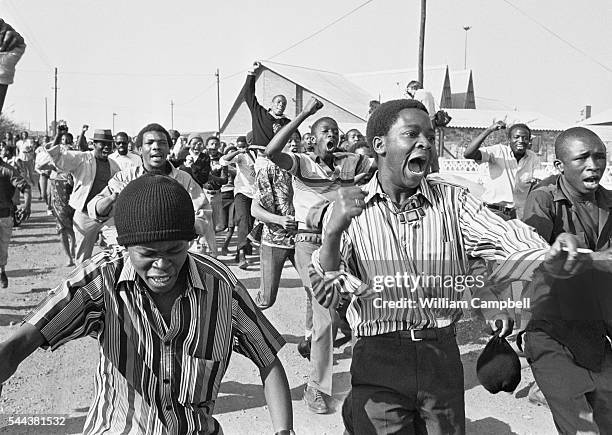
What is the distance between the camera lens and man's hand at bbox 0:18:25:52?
2764 mm

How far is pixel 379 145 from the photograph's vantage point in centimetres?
291

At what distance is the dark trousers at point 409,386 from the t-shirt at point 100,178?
5.81 meters

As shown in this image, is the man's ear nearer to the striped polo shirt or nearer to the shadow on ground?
the striped polo shirt

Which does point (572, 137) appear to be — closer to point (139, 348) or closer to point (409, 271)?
point (409, 271)

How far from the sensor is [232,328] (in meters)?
2.39

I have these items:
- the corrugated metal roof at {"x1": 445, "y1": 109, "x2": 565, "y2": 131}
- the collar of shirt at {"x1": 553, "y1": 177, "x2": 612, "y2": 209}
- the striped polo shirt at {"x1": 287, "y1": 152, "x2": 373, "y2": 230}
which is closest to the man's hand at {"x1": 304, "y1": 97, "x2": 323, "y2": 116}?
the striped polo shirt at {"x1": 287, "y1": 152, "x2": 373, "y2": 230}

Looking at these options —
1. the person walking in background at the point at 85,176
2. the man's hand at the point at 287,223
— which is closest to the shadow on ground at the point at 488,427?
the man's hand at the point at 287,223

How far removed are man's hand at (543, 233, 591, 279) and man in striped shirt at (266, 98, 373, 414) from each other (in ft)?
6.62

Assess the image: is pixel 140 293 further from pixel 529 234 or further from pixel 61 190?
pixel 61 190

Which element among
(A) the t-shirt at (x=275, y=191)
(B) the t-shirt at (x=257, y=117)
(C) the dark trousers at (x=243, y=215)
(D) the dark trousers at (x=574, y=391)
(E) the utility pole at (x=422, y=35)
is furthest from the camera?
(E) the utility pole at (x=422, y=35)

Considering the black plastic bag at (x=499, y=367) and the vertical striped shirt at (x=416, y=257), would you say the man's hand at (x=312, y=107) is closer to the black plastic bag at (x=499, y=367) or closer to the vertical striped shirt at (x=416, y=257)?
the vertical striped shirt at (x=416, y=257)

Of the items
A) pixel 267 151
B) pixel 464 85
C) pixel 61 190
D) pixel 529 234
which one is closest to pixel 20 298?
pixel 61 190

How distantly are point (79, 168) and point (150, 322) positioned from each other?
6.16 metres

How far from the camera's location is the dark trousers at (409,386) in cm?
268
